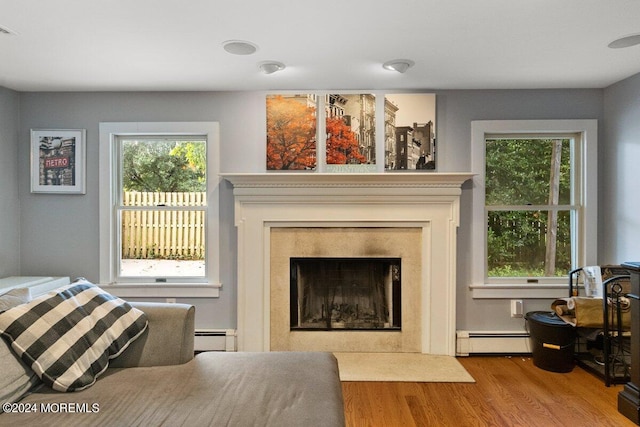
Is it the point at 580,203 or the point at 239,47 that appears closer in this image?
the point at 239,47

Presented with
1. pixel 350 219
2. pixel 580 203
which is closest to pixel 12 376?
pixel 350 219

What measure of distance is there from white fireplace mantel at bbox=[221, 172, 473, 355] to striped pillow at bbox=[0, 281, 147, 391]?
4.55 ft

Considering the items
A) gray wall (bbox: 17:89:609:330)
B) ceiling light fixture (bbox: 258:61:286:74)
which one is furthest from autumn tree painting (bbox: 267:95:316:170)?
ceiling light fixture (bbox: 258:61:286:74)

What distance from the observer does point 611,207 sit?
3.06 m

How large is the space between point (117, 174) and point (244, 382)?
2.53 m

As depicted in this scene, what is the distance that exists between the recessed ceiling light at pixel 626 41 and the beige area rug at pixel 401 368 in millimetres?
2424

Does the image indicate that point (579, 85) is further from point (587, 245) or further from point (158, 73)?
point (158, 73)

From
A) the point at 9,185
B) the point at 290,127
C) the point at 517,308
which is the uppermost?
the point at 290,127

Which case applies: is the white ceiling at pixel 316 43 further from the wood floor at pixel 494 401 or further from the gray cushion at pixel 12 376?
the wood floor at pixel 494 401

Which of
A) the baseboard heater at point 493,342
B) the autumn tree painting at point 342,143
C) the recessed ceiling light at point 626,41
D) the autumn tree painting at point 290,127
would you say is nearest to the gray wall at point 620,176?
the recessed ceiling light at point 626,41

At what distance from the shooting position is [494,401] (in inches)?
94.7

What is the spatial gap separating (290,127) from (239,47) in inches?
36.3

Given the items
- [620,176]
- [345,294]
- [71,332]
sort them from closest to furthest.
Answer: [71,332], [620,176], [345,294]

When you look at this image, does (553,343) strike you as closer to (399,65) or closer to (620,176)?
(620,176)
